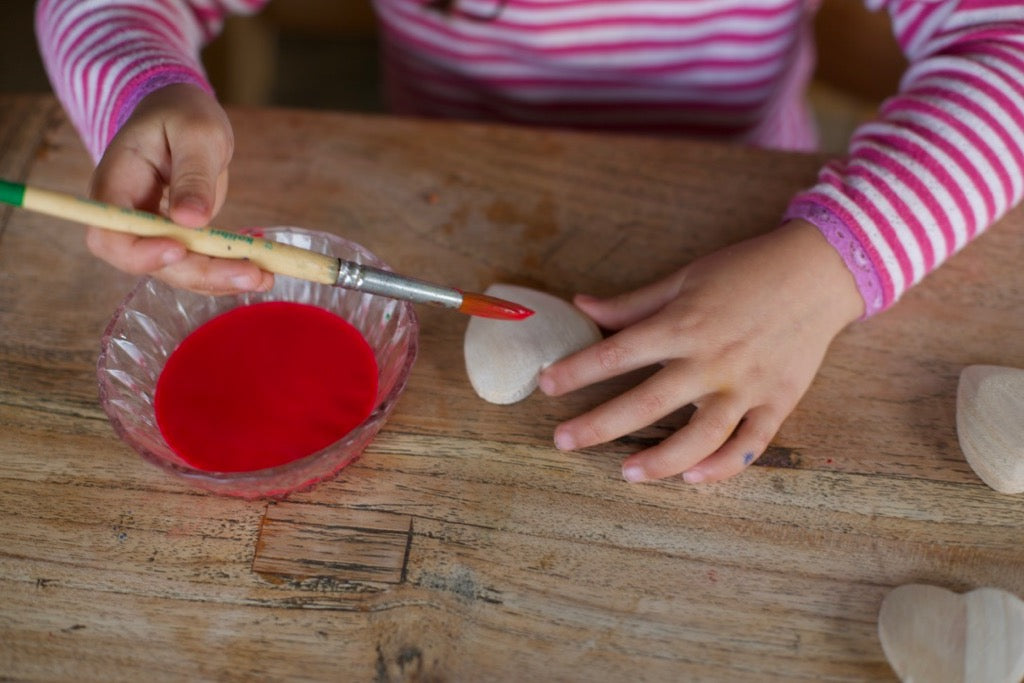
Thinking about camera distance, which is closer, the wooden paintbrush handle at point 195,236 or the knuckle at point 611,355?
the wooden paintbrush handle at point 195,236

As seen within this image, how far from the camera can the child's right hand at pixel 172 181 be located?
50cm

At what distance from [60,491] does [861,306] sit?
0.59 metres

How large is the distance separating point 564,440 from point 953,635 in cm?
26

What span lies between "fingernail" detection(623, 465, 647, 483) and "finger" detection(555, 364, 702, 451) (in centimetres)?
2

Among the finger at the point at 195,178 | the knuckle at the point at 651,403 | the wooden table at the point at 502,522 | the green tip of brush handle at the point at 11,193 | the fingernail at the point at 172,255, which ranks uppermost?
the green tip of brush handle at the point at 11,193

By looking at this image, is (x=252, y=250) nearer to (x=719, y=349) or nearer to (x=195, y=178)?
(x=195, y=178)

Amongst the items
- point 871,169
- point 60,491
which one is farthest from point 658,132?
point 60,491

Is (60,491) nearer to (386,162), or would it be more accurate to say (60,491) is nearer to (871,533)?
(386,162)

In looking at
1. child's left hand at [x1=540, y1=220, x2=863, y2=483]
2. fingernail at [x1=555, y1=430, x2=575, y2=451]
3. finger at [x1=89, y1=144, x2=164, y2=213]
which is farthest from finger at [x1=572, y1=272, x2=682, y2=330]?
finger at [x1=89, y1=144, x2=164, y2=213]

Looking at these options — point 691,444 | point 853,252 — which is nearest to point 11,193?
point 691,444

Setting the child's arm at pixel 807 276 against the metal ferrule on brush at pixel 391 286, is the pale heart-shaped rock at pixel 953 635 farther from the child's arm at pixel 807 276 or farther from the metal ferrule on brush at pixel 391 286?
the metal ferrule on brush at pixel 391 286

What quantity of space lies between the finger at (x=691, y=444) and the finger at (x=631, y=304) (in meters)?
0.09

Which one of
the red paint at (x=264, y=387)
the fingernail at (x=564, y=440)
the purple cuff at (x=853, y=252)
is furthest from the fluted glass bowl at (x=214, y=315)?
the purple cuff at (x=853, y=252)

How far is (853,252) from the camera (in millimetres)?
631
